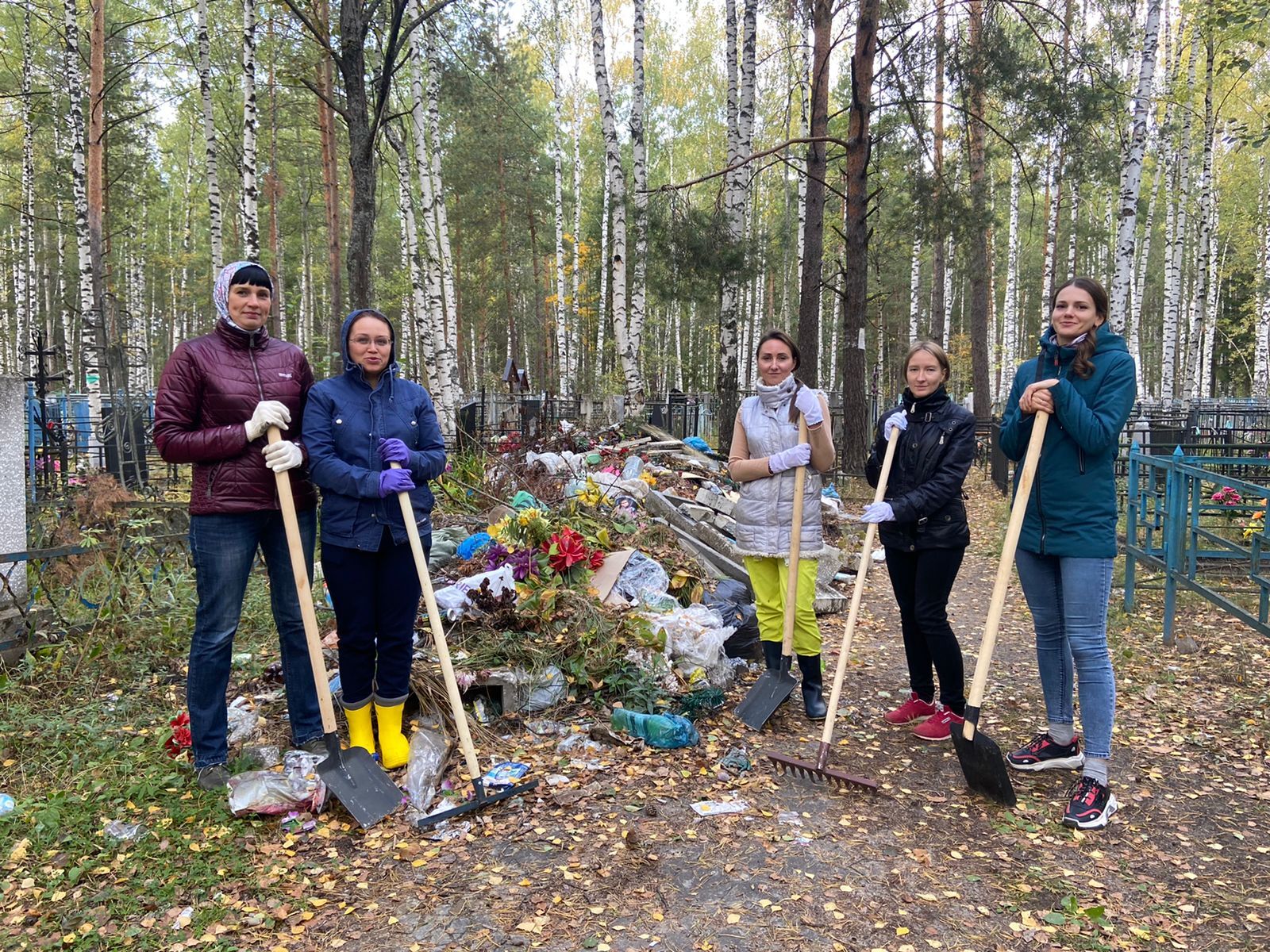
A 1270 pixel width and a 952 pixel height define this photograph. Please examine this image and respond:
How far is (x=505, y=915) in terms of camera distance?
2494 millimetres

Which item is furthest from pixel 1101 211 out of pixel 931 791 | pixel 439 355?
pixel 931 791

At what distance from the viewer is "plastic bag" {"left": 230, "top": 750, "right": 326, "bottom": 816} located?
118 inches

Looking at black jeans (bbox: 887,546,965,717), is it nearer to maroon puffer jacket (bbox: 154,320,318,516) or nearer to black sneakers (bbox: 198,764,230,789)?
maroon puffer jacket (bbox: 154,320,318,516)

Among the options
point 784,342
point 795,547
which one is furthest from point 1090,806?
point 784,342

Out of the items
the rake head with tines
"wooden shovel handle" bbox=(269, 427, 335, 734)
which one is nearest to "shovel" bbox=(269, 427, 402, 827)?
"wooden shovel handle" bbox=(269, 427, 335, 734)

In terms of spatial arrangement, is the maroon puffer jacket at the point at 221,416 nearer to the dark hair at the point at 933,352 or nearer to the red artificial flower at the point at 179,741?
the red artificial flower at the point at 179,741

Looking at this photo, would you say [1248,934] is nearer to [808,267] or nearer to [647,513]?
[647,513]

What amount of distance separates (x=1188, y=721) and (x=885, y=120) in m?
10.7

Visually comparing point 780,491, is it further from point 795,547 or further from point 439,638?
point 439,638

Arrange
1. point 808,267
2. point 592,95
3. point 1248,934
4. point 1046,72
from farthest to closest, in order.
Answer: point 592,95
point 808,267
point 1046,72
point 1248,934

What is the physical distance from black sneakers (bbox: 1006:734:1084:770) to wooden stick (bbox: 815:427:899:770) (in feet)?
2.74

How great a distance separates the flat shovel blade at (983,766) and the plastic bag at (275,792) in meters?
2.62

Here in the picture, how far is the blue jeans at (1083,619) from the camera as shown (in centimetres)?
307

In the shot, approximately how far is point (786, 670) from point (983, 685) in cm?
108
